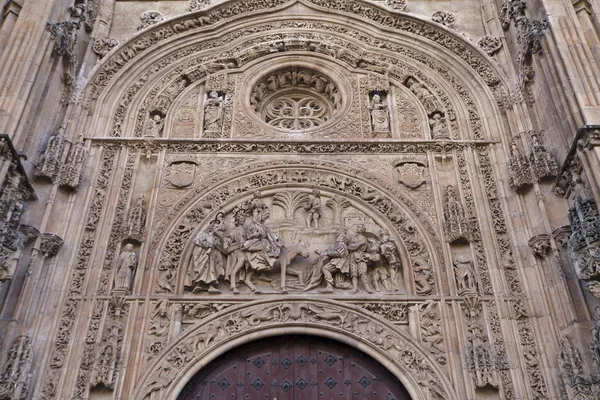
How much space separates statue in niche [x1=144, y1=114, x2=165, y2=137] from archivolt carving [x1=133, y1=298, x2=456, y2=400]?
3.99 m

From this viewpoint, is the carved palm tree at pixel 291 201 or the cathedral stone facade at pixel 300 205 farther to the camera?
the carved palm tree at pixel 291 201

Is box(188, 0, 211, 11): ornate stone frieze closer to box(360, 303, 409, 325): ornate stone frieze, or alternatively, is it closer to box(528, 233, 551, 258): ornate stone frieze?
box(360, 303, 409, 325): ornate stone frieze

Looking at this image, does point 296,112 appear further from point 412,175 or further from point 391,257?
point 391,257

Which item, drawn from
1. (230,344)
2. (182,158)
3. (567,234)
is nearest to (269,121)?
(182,158)

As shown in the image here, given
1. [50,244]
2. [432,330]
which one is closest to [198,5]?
[50,244]

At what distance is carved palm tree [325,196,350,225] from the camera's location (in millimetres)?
10255

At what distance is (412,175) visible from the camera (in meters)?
10.6

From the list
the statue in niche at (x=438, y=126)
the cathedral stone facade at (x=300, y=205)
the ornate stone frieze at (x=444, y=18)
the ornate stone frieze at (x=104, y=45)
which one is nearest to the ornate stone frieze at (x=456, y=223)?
the cathedral stone facade at (x=300, y=205)

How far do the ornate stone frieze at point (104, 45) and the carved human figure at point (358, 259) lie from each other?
6162mm

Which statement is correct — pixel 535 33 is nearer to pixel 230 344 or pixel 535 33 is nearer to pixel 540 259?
pixel 540 259

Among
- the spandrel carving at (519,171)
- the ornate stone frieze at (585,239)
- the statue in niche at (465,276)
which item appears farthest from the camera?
the spandrel carving at (519,171)

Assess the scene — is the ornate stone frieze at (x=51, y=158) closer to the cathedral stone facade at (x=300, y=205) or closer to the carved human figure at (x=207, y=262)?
the cathedral stone facade at (x=300, y=205)

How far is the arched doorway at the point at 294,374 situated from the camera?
8.54 meters

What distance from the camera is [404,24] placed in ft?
40.9
